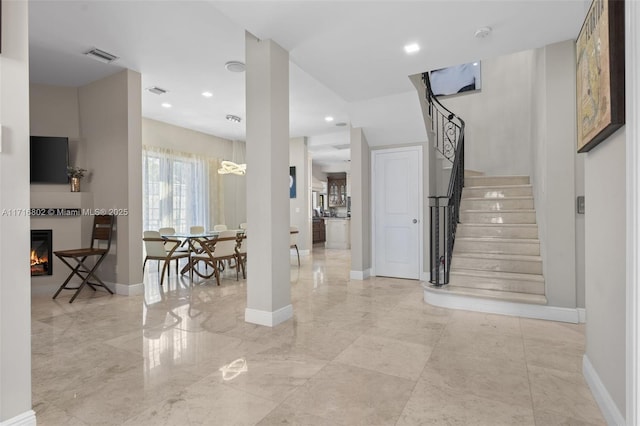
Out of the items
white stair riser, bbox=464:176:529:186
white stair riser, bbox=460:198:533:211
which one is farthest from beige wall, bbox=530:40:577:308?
white stair riser, bbox=464:176:529:186

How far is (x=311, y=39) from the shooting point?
3.28 metres

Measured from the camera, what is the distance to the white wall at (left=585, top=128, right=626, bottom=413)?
5.27 feet

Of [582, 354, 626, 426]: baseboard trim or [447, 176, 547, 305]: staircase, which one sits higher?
[447, 176, 547, 305]: staircase

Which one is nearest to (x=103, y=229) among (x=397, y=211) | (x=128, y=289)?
(x=128, y=289)

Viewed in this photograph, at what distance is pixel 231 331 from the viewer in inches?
123

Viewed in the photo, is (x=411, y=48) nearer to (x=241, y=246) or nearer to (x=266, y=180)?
(x=266, y=180)

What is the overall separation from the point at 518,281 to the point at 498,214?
1.22m

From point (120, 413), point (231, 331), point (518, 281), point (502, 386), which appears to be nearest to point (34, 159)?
point (231, 331)

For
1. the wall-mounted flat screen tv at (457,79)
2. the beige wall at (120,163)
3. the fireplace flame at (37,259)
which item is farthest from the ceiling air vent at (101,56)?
the wall-mounted flat screen tv at (457,79)

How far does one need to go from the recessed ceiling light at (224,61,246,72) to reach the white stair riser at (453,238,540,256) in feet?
→ 12.1

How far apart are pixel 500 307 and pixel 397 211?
2.26 metres

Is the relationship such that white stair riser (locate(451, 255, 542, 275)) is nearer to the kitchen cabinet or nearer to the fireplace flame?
the fireplace flame

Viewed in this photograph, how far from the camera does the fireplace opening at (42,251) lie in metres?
4.67

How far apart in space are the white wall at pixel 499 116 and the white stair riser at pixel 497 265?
2.65 metres
